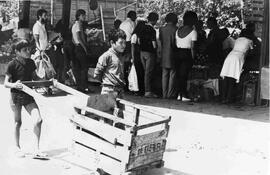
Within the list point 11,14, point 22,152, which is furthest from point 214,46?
point 11,14

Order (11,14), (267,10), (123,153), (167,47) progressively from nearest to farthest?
(123,153) → (267,10) → (167,47) → (11,14)

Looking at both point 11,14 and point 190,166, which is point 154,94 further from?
point 11,14

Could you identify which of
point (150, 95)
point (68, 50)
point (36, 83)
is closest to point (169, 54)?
point (150, 95)

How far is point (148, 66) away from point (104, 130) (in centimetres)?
567

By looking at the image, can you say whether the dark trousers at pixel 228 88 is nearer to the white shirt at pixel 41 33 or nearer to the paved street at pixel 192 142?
the paved street at pixel 192 142

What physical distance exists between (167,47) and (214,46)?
115 centimetres

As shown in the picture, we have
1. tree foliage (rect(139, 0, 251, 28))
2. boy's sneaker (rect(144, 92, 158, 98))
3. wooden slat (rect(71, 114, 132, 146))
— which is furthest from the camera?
tree foliage (rect(139, 0, 251, 28))

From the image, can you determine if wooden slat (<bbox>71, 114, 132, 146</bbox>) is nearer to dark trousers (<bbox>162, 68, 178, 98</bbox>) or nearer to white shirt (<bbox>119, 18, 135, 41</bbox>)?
dark trousers (<bbox>162, 68, 178, 98</bbox>)

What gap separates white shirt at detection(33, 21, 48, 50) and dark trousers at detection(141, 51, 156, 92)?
235 centimetres

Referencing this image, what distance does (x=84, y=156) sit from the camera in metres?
5.24

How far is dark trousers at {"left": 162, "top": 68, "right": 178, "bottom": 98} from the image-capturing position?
10.3 meters

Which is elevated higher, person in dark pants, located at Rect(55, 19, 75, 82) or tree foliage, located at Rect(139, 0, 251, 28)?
tree foliage, located at Rect(139, 0, 251, 28)

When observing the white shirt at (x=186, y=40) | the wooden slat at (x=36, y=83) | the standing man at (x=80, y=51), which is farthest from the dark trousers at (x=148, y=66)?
the wooden slat at (x=36, y=83)

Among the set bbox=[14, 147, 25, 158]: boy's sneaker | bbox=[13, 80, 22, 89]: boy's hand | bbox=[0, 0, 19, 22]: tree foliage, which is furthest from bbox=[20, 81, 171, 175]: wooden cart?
bbox=[0, 0, 19, 22]: tree foliage
